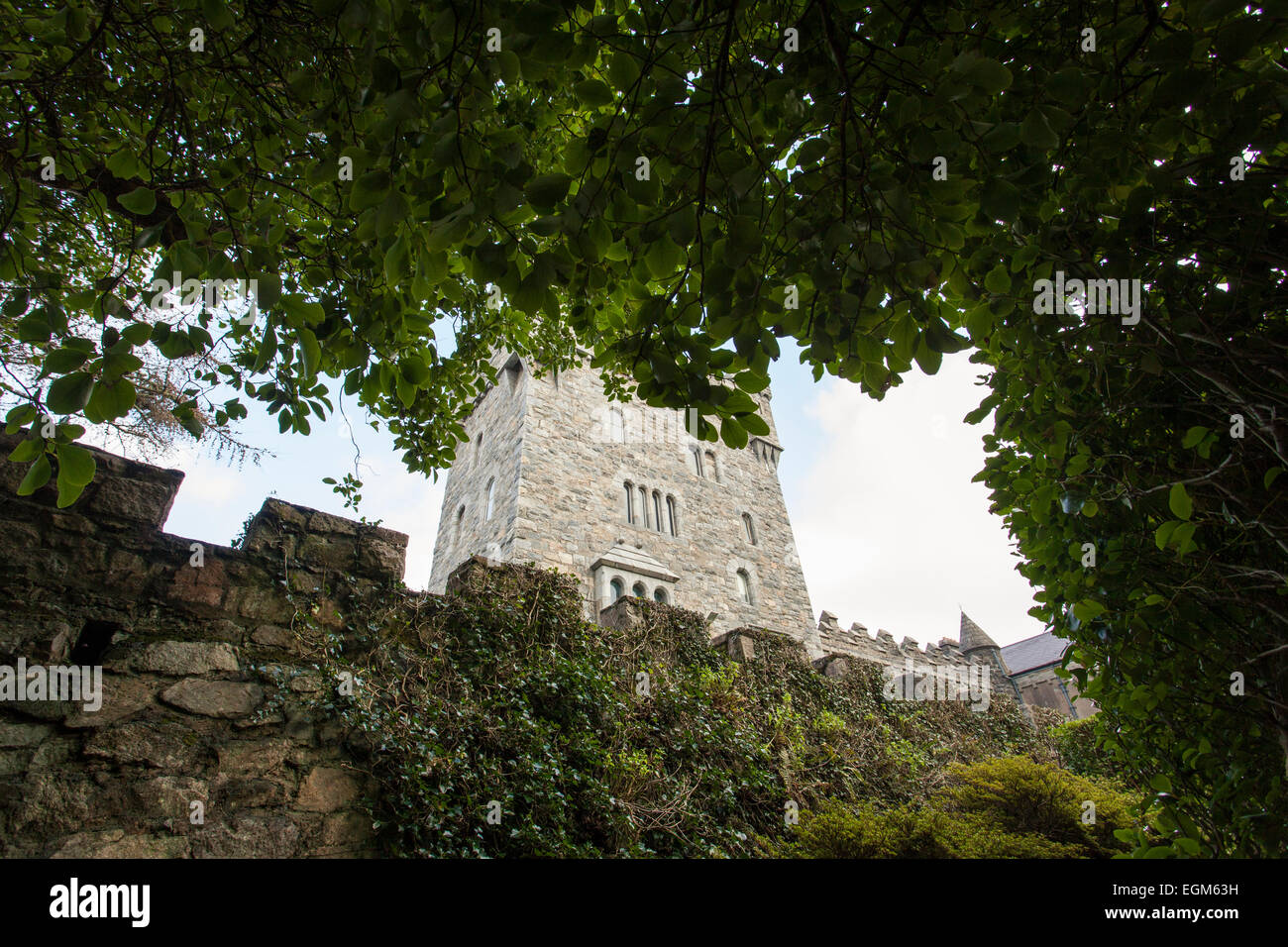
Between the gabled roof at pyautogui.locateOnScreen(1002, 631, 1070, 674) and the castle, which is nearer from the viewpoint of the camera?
the castle

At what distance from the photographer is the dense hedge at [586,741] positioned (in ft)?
11.5

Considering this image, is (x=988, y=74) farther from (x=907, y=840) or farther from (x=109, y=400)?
(x=907, y=840)

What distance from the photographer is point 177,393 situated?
7.12 meters

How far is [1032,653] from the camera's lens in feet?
83.0

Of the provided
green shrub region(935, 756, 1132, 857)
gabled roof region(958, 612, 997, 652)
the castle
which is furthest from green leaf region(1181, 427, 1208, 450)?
gabled roof region(958, 612, 997, 652)

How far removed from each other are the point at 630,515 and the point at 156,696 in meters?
13.1

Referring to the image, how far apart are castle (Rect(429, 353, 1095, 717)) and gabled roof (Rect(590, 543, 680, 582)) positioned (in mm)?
33

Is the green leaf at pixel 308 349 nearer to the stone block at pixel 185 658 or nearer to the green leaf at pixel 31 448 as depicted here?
the green leaf at pixel 31 448

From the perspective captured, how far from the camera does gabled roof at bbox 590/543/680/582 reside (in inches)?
548

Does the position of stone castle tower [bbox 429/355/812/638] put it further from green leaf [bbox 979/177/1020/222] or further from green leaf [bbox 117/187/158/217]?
green leaf [bbox 979/177/1020/222]

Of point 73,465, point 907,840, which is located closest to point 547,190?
point 73,465

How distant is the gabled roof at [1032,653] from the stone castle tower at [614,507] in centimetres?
1289

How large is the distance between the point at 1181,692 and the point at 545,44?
10.6ft
